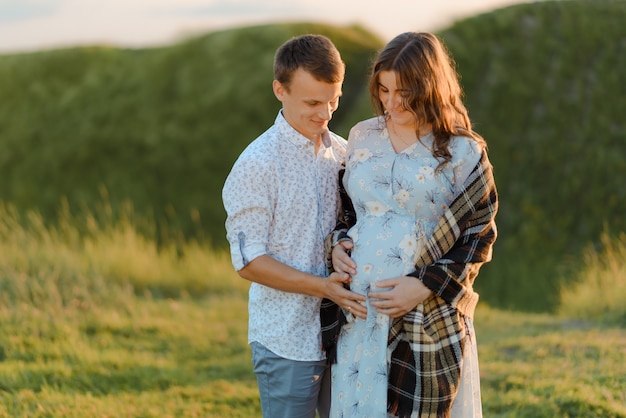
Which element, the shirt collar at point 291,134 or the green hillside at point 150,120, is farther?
the green hillside at point 150,120

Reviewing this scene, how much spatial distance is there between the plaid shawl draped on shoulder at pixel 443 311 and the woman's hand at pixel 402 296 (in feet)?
0.10

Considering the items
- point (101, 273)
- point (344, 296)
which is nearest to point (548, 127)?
point (101, 273)

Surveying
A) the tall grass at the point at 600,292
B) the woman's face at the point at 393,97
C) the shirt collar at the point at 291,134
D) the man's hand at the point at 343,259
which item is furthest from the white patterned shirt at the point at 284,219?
the tall grass at the point at 600,292

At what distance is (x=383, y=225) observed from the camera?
9.52ft

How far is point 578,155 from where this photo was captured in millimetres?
10805

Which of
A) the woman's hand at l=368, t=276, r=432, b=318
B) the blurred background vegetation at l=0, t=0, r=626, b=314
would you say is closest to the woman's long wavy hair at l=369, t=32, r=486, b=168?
the woman's hand at l=368, t=276, r=432, b=318

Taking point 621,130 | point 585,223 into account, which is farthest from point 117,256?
point 621,130

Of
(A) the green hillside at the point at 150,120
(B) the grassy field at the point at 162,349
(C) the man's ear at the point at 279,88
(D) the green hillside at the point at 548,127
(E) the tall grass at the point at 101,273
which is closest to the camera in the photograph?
(C) the man's ear at the point at 279,88

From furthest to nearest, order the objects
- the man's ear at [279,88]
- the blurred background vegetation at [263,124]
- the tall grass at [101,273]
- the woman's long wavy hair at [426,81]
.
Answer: the blurred background vegetation at [263,124] → the tall grass at [101,273] → the man's ear at [279,88] → the woman's long wavy hair at [426,81]

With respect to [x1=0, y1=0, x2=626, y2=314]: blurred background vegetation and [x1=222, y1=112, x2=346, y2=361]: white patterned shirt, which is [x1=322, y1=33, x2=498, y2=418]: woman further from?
[x1=0, y1=0, x2=626, y2=314]: blurred background vegetation

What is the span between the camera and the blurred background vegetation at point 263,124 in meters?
10.6

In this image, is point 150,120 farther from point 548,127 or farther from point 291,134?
point 291,134

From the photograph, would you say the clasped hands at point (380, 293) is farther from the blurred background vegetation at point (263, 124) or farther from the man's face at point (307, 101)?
the blurred background vegetation at point (263, 124)

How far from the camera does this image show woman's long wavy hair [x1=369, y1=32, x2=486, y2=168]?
2.79 meters
